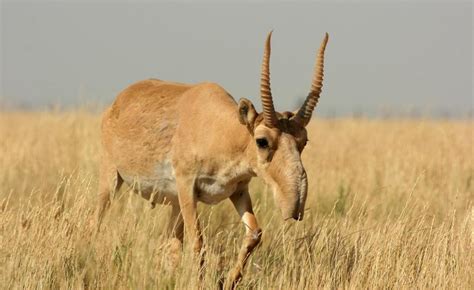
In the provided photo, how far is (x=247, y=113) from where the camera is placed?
22.2ft

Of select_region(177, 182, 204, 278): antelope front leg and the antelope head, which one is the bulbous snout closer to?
the antelope head

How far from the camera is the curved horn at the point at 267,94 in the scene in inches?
249

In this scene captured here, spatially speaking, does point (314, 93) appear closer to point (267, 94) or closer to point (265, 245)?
point (267, 94)

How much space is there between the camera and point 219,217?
9.32 m

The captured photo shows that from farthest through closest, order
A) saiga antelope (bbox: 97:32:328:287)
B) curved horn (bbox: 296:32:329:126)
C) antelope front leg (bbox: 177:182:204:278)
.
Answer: antelope front leg (bbox: 177:182:204:278) < curved horn (bbox: 296:32:329:126) < saiga antelope (bbox: 97:32:328:287)

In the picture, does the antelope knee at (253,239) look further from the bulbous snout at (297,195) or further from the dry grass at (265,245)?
the bulbous snout at (297,195)

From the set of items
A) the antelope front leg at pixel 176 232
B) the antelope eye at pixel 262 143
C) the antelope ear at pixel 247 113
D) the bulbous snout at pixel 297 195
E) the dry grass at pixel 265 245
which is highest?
the antelope ear at pixel 247 113

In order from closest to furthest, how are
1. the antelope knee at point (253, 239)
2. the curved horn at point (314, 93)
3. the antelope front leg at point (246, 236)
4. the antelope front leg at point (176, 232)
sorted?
→ the curved horn at point (314, 93)
the antelope front leg at point (246, 236)
the antelope knee at point (253, 239)
the antelope front leg at point (176, 232)

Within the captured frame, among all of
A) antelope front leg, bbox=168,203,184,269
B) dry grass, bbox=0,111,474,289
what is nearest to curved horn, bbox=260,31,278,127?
dry grass, bbox=0,111,474,289

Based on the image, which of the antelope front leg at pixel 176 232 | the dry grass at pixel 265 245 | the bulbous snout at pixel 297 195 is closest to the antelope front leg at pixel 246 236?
the dry grass at pixel 265 245

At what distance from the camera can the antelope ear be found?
6.70m

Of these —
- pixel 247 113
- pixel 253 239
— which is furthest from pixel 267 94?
pixel 253 239

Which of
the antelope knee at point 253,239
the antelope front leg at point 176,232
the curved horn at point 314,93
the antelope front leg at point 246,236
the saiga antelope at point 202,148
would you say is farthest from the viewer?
the antelope front leg at point 176,232

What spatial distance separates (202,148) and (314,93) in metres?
1.23
